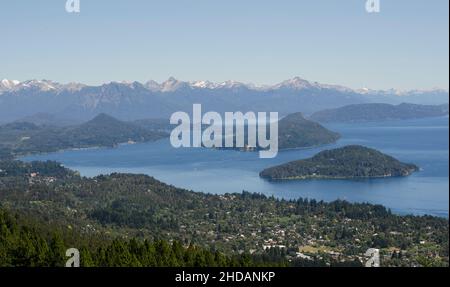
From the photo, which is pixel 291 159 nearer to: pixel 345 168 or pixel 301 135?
pixel 345 168

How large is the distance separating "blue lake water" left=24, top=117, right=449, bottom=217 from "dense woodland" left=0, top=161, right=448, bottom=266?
6.72 meters

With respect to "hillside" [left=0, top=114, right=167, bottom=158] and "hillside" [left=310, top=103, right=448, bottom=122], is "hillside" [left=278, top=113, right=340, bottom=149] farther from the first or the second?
"hillside" [left=310, top=103, right=448, bottom=122]

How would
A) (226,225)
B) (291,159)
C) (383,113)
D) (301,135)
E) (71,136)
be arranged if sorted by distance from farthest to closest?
(383,113)
(71,136)
(301,135)
(291,159)
(226,225)

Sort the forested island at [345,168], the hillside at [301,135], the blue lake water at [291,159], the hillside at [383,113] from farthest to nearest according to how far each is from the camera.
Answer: the hillside at [383,113] → the hillside at [301,135] → the forested island at [345,168] → the blue lake water at [291,159]

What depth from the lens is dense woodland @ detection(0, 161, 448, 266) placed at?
888 inches

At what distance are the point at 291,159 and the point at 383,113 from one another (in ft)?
224

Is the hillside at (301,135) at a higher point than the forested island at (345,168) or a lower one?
higher

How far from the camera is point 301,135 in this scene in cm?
9138

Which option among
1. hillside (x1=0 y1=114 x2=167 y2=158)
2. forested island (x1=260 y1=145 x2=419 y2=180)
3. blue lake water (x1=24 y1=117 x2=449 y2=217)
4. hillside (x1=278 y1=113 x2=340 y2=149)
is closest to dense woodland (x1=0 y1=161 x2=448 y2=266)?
blue lake water (x1=24 y1=117 x2=449 y2=217)

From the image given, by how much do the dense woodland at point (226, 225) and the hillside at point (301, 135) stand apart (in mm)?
45977

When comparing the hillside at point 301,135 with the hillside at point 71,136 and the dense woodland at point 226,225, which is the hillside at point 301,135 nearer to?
the hillside at point 71,136

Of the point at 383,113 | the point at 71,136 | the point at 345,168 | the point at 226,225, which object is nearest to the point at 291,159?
the point at 345,168

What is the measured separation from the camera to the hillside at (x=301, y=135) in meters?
88.0

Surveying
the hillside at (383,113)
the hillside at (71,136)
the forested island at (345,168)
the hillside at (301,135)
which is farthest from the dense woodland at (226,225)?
the hillside at (383,113)
